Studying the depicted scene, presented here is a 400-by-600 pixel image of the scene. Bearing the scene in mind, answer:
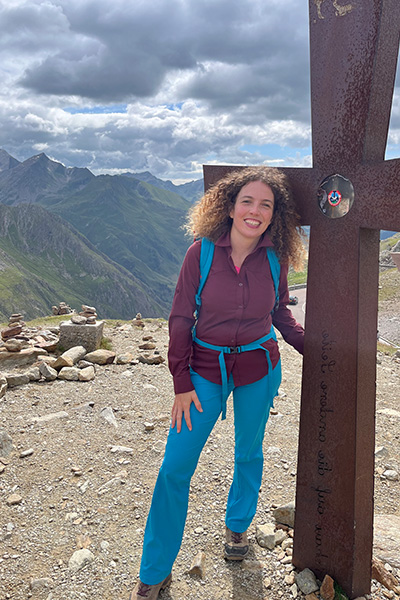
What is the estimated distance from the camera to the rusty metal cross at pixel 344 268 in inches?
129

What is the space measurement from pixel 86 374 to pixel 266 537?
5633mm

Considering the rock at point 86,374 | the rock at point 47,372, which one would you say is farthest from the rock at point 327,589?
the rock at point 47,372

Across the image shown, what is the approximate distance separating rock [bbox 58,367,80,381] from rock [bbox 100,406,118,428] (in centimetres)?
172

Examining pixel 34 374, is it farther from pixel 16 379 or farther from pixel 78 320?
pixel 78 320

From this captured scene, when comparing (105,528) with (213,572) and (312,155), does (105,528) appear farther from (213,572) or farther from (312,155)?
(312,155)

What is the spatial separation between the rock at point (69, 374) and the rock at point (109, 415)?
67.8 inches

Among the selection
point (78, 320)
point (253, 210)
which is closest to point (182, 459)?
point (253, 210)

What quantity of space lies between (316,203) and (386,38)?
128 cm

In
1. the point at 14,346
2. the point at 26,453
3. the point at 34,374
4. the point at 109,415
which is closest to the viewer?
the point at 26,453

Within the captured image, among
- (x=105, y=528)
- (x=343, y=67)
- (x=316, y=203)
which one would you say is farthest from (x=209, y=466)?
(x=343, y=67)

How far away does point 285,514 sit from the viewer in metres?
4.86

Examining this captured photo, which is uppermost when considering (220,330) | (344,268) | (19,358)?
(344,268)

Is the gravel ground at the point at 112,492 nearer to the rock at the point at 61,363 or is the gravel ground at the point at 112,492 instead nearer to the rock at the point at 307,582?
the rock at the point at 307,582

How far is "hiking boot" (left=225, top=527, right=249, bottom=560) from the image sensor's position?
4309mm
